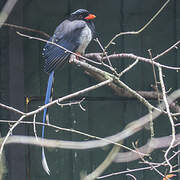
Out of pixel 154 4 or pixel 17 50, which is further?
pixel 154 4

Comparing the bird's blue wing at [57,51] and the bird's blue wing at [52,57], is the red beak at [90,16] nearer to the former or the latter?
the bird's blue wing at [57,51]

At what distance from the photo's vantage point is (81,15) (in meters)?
1.93


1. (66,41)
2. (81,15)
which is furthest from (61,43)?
(81,15)

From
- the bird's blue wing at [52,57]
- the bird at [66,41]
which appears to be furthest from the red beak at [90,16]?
the bird's blue wing at [52,57]

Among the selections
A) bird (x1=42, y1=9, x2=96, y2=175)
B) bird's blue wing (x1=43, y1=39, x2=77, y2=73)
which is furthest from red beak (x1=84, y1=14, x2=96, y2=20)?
bird's blue wing (x1=43, y1=39, x2=77, y2=73)

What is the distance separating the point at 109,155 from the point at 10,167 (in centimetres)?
53

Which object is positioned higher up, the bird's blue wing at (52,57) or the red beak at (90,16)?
the red beak at (90,16)

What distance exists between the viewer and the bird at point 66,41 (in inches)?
74.1

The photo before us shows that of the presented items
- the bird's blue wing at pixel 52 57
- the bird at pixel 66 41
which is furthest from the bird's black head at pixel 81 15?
the bird's blue wing at pixel 52 57

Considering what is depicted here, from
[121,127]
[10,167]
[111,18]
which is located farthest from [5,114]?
[111,18]

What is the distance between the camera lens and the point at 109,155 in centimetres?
199

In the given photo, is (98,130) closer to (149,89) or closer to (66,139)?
(66,139)

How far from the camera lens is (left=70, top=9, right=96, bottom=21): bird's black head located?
191 centimetres

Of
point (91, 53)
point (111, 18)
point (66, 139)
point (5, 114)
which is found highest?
point (111, 18)
